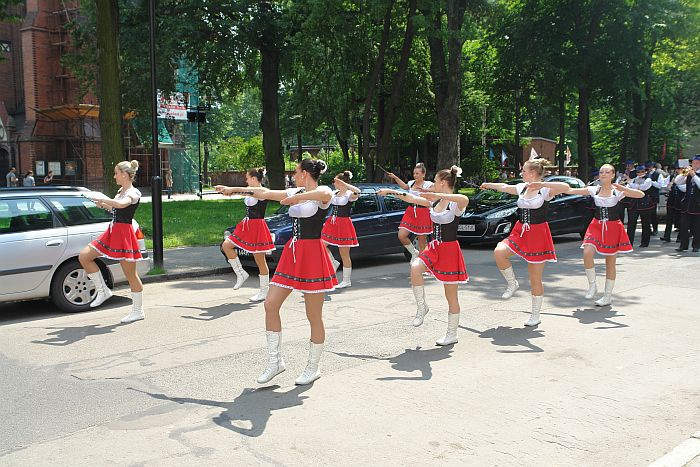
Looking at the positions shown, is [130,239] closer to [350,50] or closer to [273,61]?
[350,50]

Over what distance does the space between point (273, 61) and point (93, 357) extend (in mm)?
21011

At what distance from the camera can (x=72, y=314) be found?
29.6 ft

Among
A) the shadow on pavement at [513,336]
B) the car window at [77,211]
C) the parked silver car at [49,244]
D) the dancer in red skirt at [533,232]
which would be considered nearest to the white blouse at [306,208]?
the shadow on pavement at [513,336]

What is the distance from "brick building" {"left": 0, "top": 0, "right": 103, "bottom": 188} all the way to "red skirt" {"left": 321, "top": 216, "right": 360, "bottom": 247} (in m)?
32.0

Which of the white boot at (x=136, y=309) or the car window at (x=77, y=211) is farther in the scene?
the car window at (x=77, y=211)

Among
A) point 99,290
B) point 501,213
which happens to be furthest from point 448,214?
point 501,213

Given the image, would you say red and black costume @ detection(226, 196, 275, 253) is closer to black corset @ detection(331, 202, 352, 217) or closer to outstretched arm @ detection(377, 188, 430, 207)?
black corset @ detection(331, 202, 352, 217)

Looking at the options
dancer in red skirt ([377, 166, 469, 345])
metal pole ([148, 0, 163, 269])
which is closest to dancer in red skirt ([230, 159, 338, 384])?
dancer in red skirt ([377, 166, 469, 345])

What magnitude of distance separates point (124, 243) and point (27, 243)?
1.33 metres

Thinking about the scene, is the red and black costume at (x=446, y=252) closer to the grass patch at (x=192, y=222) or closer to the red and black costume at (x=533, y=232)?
the red and black costume at (x=533, y=232)

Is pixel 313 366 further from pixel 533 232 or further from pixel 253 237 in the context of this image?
pixel 253 237

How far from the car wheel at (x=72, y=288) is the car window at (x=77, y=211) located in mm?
631

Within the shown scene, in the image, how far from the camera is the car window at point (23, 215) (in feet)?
28.7

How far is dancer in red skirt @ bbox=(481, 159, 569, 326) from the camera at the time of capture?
811cm
